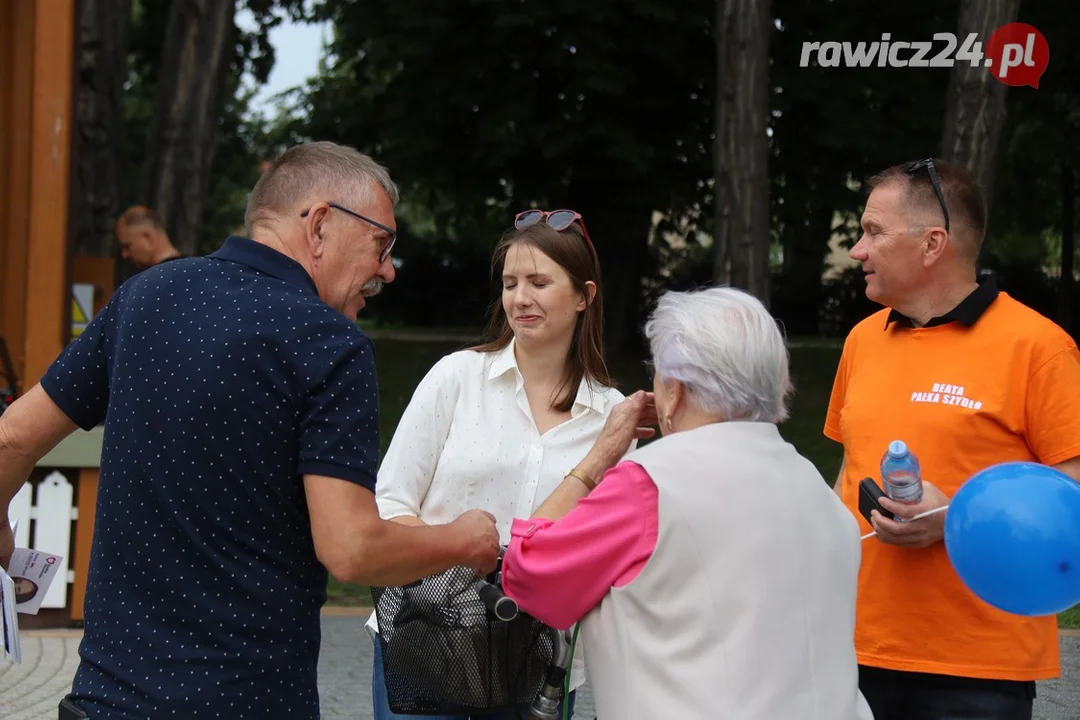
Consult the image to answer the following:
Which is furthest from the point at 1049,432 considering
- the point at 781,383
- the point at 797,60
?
the point at 797,60

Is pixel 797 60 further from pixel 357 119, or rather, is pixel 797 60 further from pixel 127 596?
pixel 127 596

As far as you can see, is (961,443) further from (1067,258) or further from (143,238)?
(1067,258)

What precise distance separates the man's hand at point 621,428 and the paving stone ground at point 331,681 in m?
3.20

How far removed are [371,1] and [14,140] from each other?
612 centimetres

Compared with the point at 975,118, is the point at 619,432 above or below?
below

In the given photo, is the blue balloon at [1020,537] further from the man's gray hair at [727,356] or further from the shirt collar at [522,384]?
the shirt collar at [522,384]

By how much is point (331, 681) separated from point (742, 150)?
18.1 feet

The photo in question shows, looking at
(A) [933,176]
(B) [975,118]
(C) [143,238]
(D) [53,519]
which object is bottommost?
(D) [53,519]

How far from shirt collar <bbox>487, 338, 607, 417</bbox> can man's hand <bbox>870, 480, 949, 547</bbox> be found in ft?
2.47

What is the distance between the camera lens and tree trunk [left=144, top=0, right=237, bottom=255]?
11.3 metres

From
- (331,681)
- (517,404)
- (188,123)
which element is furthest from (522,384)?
(188,123)

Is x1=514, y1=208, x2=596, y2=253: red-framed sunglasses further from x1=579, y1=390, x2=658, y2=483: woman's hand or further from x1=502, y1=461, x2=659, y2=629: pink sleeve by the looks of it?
x1=502, y1=461, x2=659, y2=629: pink sleeve

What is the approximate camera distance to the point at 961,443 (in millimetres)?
3115

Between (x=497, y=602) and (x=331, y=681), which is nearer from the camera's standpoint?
(x=497, y=602)
